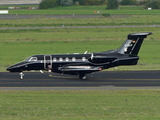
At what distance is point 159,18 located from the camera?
110m

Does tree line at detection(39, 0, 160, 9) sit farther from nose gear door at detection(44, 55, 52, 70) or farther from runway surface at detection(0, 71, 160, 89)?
nose gear door at detection(44, 55, 52, 70)

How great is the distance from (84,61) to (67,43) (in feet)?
97.8

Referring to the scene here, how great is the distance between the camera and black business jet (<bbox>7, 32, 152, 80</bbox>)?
142 feet

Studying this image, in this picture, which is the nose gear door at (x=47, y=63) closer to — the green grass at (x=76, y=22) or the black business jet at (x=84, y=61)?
the black business jet at (x=84, y=61)

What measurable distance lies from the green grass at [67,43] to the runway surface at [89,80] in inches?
177

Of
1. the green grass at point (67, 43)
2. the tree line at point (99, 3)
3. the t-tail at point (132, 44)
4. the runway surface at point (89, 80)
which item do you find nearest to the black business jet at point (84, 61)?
the t-tail at point (132, 44)

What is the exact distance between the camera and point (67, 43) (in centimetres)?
7312

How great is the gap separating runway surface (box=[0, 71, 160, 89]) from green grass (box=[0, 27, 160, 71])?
4.49 m
